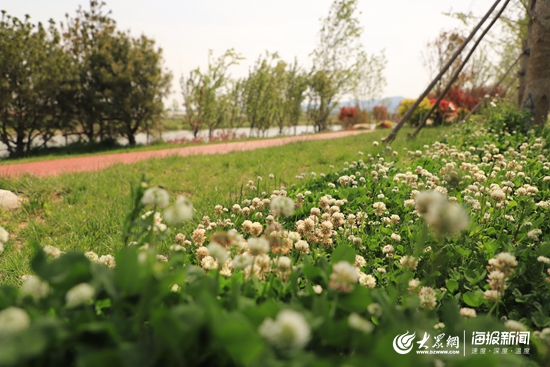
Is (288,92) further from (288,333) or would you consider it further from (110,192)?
(288,333)

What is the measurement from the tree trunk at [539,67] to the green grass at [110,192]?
6.47 feet

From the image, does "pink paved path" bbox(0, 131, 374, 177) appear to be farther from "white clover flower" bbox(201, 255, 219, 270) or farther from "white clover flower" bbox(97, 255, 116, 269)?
"white clover flower" bbox(201, 255, 219, 270)

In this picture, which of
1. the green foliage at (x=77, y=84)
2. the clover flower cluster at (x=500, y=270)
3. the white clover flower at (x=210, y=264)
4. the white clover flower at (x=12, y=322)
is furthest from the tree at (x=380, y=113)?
the white clover flower at (x=12, y=322)

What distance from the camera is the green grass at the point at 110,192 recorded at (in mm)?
2939

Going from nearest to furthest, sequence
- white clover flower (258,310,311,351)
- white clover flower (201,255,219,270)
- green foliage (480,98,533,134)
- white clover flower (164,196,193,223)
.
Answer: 1. white clover flower (258,310,311,351)
2. white clover flower (164,196,193,223)
3. white clover flower (201,255,219,270)
4. green foliage (480,98,533,134)

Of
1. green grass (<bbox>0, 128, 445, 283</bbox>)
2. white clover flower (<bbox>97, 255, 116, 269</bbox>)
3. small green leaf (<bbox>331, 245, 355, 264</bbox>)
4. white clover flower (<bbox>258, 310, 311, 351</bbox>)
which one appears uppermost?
white clover flower (<bbox>258, 310, 311, 351</bbox>)

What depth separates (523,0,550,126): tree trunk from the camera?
224 inches

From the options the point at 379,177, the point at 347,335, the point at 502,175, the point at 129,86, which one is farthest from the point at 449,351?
the point at 129,86

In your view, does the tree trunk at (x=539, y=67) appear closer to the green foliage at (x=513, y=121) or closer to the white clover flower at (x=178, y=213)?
the green foliage at (x=513, y=121)

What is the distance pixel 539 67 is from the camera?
19.5 feet

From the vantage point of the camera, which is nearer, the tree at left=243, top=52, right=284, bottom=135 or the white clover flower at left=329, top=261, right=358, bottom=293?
the white clover flower at left=329, top=261, right=358, bottom=293

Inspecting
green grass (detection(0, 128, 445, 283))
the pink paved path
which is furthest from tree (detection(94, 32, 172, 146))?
green grass (detection(0, 128, 445, 283))

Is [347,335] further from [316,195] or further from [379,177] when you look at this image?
[379,177]

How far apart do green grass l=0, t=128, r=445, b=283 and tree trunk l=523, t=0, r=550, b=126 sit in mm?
1972
